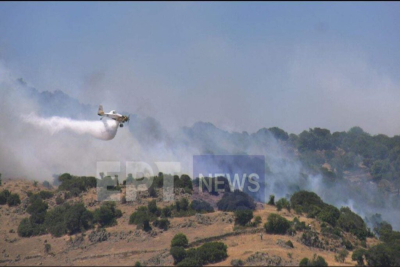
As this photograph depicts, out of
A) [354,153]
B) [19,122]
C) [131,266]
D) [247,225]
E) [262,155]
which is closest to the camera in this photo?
[131,266]

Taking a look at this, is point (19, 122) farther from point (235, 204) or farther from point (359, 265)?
point (359, 265)

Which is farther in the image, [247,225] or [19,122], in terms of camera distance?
[19,122]

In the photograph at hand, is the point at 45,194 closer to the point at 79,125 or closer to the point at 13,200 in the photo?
the point at 13,200

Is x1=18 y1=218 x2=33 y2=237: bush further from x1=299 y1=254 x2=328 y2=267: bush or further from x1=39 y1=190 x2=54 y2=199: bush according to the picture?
x1=299 y1=254 x2=328 y2=267: bush

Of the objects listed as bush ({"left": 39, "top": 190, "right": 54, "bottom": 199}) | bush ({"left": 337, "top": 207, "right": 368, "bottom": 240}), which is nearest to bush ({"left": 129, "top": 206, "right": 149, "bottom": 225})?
bush ({"left": 39, "top": 190, "right": 54, "bottom": 199})

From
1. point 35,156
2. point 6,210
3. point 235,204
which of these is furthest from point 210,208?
point 35,156

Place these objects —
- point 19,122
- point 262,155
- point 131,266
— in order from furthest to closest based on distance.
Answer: point 262,155
point 19,122
point 131,266
